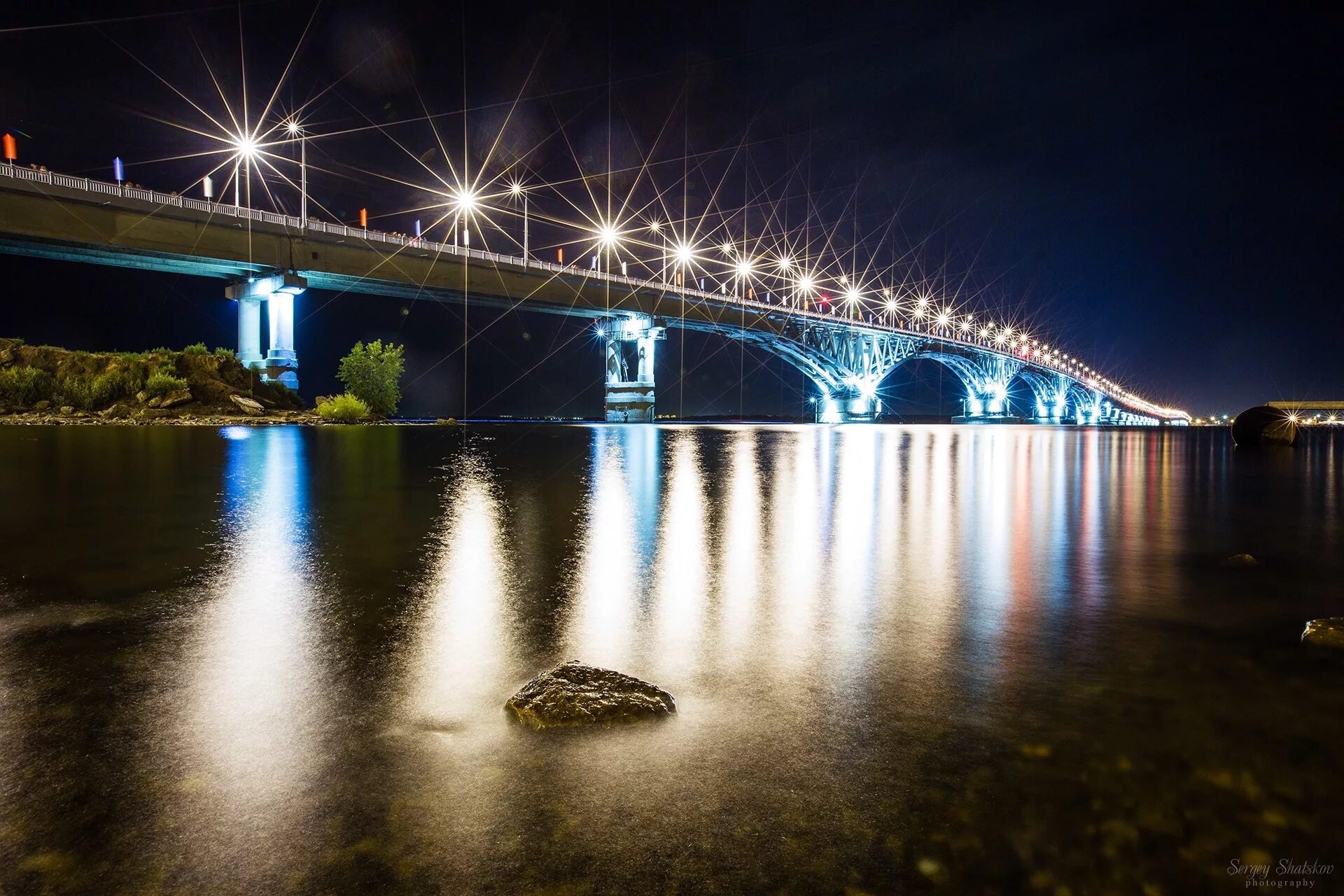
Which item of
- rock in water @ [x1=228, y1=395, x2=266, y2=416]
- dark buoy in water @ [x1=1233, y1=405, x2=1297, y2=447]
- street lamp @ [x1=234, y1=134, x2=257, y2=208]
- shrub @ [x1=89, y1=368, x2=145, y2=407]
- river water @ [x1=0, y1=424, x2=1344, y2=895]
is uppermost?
street lamp @ [x1=234, y1=134, x2=257, y2=208]

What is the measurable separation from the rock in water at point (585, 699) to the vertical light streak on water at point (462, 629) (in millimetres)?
175

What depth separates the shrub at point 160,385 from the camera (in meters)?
37.8

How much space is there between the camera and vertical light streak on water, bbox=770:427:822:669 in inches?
163

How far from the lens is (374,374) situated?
4850 cm

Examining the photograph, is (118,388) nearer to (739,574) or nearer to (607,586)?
(607,586)

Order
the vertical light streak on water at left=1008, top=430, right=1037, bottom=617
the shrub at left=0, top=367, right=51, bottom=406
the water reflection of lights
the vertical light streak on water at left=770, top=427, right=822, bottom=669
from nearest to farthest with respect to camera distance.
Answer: the vertical light streak on water at left=770, top=427, right=822, bottom=669 → the water reflection of lights → the vertical light streak on water at left=1008, top=430, right=1037, bottom=617 → the shrub at left=0, top=367, right=51, bottom=406

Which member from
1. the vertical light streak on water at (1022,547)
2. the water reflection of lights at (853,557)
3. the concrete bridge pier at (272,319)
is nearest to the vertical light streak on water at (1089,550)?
the vertical light streak on water at (1022,547)

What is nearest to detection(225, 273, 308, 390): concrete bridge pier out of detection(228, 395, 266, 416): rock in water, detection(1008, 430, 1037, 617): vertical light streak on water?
detection(228, 395, 266, 416): rock in water

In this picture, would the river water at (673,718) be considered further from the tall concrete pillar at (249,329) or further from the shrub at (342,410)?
the tall concrete pillar at (249,329)

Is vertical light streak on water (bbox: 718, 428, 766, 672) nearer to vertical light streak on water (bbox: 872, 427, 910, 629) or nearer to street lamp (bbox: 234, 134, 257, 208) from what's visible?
vertical light streak on water (bbox: 872, 427, 910, 629)

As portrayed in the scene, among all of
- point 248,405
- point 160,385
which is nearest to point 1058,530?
point 248,405

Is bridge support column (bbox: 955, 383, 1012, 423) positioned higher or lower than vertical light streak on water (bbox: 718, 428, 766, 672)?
higher

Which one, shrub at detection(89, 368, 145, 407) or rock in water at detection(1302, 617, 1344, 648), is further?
shrub at detection(89, 368, 145, 407)

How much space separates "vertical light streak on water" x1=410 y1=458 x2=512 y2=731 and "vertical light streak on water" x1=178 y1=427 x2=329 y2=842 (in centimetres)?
47
